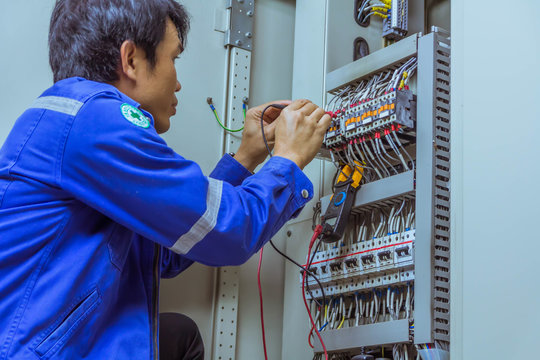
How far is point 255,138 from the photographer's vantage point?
79.6 inches

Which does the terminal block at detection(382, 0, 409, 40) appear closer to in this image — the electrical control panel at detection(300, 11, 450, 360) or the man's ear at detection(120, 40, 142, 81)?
the electrical control panel at detection(300, 11, 450, 360)

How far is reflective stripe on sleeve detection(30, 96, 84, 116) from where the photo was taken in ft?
4.52

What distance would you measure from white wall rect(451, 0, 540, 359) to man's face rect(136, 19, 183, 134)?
0.72 metres

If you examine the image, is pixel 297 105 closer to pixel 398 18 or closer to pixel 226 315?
pixel 398 18

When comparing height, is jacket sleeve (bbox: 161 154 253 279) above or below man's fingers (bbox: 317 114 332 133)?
below

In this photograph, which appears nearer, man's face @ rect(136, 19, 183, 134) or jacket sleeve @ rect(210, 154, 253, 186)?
man's face @ rect(136, 19, 183, 134)

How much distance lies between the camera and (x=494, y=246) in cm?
166

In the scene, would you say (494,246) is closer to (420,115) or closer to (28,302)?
(420,115)

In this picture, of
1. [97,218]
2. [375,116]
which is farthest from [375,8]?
[97,218]

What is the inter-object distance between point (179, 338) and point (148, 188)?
0.87m

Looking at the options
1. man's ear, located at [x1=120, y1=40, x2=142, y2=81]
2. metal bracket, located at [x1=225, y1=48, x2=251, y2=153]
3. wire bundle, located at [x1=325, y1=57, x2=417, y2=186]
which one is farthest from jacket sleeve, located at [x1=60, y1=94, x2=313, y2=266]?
metal bracket, located at [x1=225, y1=48, x2=251, y2=153]

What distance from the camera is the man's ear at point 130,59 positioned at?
1.59 meters

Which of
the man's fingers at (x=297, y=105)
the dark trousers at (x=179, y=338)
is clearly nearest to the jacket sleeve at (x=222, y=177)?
the dark trousers at (x=179, y=338)

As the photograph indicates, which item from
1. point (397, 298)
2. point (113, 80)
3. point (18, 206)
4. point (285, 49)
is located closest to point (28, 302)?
point (18, 206)
